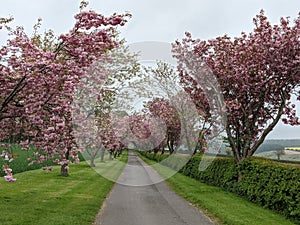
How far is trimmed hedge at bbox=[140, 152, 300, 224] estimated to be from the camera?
1123cm

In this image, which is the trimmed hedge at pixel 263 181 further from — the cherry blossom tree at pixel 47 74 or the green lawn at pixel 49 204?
the cherry blossom tree at pixel 47 74

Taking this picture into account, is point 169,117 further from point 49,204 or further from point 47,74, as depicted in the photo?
point 47,74

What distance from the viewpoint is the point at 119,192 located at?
53.7 feet

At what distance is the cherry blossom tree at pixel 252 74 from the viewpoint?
1486 cm

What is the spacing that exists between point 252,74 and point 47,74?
11.4 meters

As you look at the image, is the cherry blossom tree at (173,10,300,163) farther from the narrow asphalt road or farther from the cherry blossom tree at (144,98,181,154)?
the cherry blossom tree at (144,98,181,154)

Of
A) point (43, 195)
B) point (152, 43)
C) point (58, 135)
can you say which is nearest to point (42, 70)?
point (58, 135)

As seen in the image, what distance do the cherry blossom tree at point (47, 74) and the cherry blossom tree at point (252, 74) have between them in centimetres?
870

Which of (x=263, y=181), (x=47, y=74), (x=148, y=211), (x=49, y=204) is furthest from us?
(x=263, y=181)

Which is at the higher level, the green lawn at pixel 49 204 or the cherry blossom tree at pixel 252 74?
the cherry blossom tree at pixel 252 74

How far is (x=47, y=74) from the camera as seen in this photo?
27.8ft

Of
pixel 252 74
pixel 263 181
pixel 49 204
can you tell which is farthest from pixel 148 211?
pixel 252 74

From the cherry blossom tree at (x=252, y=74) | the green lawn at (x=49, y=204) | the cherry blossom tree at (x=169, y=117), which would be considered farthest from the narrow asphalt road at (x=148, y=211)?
the cherry blossom tree at (x=169, y=117)

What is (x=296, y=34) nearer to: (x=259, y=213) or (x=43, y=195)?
(x=259, y=213)
